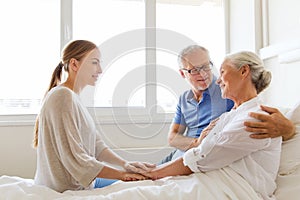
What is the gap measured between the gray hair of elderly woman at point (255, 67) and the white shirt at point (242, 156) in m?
0.20

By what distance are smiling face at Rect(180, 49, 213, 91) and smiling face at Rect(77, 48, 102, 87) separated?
511mm

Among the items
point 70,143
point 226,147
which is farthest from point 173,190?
point 70,143

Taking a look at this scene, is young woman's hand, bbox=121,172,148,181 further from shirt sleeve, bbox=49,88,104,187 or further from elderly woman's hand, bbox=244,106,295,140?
elderly woman's hand, bbox=244,106,295,140

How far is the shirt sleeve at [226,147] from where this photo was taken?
43.6 inches

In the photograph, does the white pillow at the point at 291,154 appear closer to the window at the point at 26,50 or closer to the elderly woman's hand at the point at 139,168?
the elderly woman's hand at the point at 139,168

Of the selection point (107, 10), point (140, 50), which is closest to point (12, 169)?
point (140, 50)

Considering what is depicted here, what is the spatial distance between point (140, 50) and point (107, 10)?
44cm

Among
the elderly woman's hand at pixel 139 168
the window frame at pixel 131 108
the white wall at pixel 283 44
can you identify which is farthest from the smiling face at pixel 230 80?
the window frame at pixel 131 108

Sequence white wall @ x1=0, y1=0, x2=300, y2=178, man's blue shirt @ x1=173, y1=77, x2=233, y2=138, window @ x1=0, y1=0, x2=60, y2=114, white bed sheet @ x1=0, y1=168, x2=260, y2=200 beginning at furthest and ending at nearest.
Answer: window @ x1=0, y1=0, x2=60, y2=114 < white wall @ x1=0, y1=0, x2=300, y2=178 < man's blue shirt @ x1=173, y1=77, x2=233, y2=138 < white bed sheet @ x1=0, y1=168, x2=260, y2=200

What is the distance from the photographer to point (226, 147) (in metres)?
1.11

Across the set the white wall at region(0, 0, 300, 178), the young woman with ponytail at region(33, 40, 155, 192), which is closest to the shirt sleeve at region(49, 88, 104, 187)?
the young woman with ponytail at region(33, 40, 155, 192)

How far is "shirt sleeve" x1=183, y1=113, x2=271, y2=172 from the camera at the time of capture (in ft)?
3.63

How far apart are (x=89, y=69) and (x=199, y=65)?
0.61 m

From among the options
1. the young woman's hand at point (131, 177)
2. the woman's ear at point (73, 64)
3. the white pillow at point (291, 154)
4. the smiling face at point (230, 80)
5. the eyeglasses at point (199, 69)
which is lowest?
the young woman's hand at point (131, 177)
